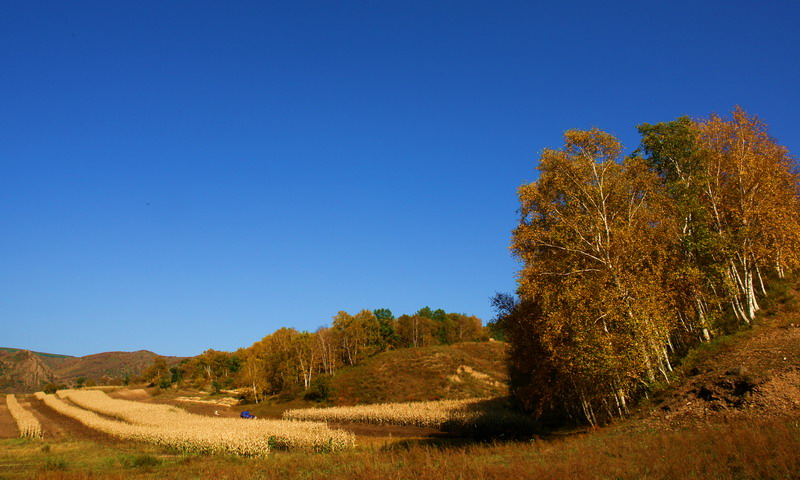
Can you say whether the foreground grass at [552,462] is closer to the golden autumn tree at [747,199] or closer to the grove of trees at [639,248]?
the grove of trees at [639,248]

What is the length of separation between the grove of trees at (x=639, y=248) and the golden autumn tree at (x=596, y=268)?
3.1 inches

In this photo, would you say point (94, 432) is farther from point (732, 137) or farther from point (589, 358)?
point (732, 137)

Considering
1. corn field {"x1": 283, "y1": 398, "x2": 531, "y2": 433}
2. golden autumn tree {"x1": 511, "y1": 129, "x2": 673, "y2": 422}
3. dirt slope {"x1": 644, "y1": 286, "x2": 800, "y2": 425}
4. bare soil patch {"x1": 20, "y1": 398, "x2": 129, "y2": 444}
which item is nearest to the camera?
dirt slope {"x1": 644, "y1": 286, "x2": 800, "y2": 425}

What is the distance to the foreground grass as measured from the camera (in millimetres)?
13385

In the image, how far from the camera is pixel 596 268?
27281 millimetres

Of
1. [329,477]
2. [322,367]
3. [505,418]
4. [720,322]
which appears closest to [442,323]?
[322,367]

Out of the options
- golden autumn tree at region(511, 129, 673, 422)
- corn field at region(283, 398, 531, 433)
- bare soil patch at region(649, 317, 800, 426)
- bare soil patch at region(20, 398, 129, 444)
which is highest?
golden autumn tree at region(511, 129, 673, 422)

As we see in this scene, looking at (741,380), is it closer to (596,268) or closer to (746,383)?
(746,383)

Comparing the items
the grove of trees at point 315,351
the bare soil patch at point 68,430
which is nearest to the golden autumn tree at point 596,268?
the bare soil patch at point 68,430

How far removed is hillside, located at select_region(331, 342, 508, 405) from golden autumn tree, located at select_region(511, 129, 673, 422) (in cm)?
4829

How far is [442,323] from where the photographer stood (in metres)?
164

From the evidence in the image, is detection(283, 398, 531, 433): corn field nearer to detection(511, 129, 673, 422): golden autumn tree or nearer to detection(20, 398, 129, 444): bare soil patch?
detection(511, 129, 673, 422): golden autumn tree

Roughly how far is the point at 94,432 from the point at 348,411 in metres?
28.7

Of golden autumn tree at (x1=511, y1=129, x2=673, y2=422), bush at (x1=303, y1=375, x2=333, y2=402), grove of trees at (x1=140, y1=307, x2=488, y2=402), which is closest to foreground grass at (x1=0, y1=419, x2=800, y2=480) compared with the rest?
golden autumn tree at (x1=511, y1=129, x2=673, y2=422)
